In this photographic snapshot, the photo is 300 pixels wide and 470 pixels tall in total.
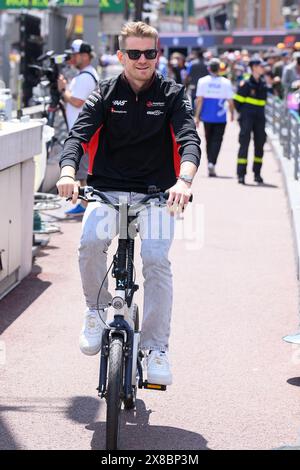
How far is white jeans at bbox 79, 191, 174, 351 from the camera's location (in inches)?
217

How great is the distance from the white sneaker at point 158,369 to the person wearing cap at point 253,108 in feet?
40.1

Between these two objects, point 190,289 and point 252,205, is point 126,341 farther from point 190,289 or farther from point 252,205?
point 252,205

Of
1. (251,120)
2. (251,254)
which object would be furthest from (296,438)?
(251,120)

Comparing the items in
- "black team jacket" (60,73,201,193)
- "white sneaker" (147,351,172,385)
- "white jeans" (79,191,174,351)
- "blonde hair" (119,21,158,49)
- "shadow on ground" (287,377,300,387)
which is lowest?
"shadow on ground" (287,377,300,387)

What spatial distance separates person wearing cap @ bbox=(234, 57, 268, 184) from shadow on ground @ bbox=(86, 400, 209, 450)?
1217 centimetres

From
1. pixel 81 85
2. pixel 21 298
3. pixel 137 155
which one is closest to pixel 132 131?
pixel 137 155

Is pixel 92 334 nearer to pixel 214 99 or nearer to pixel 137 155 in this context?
pixel 137 155

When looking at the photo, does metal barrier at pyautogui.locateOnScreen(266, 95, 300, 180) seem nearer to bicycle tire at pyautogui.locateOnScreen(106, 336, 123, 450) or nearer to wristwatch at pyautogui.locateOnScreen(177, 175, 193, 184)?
wristwatch at pyautogui.locateOnScreen(177, 175, 193, 184)

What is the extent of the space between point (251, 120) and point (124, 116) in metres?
12.2

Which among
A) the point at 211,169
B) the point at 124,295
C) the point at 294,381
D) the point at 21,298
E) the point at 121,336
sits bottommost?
the point at 211,169

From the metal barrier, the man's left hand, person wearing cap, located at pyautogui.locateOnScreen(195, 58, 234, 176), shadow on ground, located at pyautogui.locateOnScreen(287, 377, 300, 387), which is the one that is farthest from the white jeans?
person wearing cap, located at pyautogui.locateOnScreen(195, 58, 234, 176)

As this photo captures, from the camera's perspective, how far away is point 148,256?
551 centimetres

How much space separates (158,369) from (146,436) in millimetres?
333

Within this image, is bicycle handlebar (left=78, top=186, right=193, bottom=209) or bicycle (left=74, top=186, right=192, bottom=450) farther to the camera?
bicycle handlebar (left=78, top=186, right=193, bottom=209)
